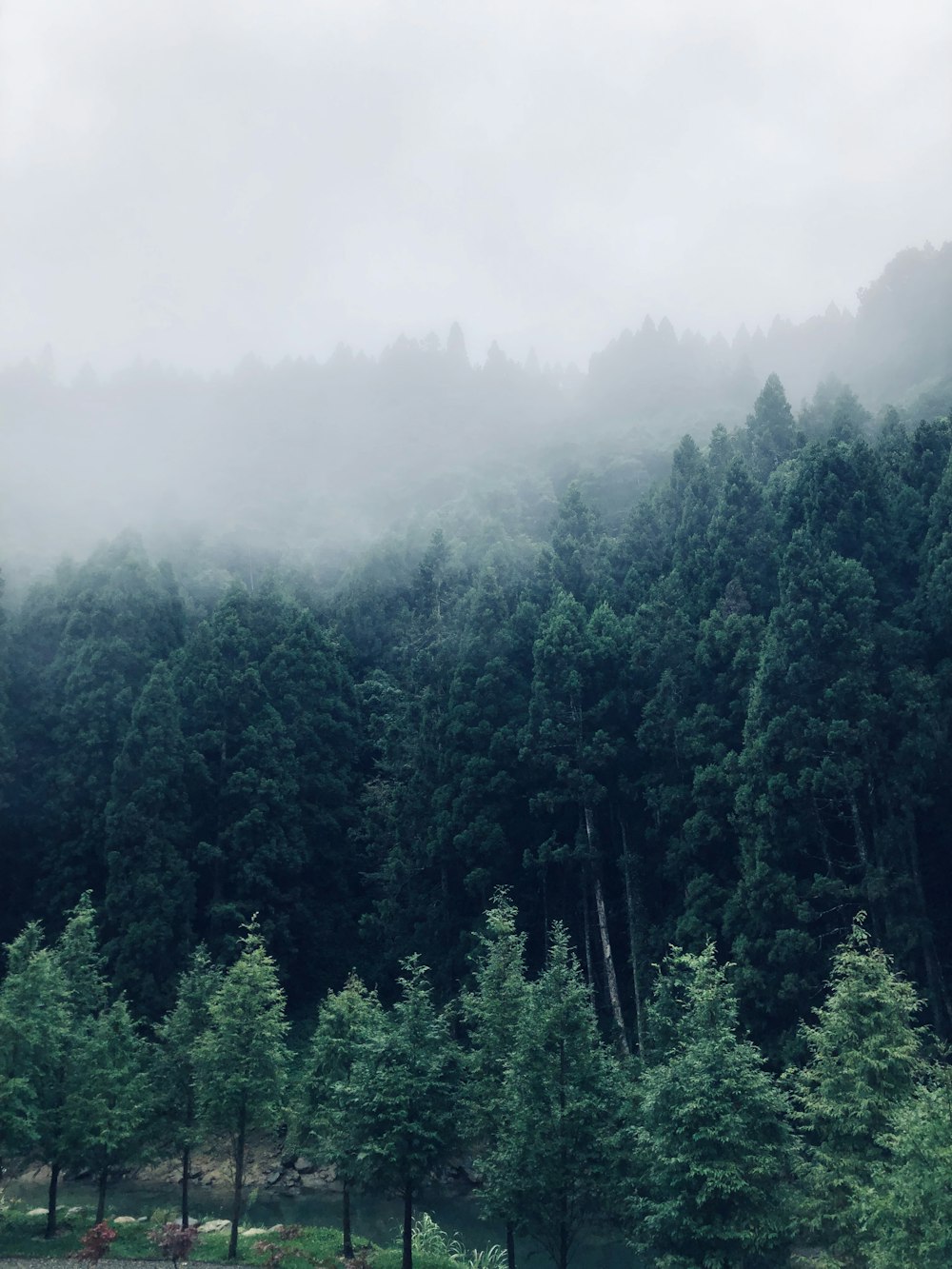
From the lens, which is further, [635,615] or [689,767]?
[635,615]

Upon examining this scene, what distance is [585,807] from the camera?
38.9 meters

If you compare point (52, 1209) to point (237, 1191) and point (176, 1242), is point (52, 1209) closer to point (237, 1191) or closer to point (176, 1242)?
point (237, 1191)

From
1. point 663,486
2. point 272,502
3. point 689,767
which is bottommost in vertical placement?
point 689,767

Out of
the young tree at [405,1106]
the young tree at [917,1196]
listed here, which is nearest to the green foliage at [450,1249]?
the young tree at [405,1106]

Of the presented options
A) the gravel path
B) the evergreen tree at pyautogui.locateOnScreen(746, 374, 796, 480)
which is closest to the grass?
the gravel path

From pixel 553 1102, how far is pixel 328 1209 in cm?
1624

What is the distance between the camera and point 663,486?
5428cm

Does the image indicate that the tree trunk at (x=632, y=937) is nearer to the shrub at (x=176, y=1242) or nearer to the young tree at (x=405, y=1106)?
the young tree at (x=405, y=1106)

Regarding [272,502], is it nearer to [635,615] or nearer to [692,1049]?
[635,615]

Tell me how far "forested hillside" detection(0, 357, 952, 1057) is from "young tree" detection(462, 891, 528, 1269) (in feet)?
28.1

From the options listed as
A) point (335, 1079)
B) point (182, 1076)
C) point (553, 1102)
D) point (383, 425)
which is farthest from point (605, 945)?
point (383, 425)

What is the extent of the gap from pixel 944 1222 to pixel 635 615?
99.1 feet

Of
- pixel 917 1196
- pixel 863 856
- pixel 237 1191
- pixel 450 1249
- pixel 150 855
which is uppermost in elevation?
→ pixel 150 855

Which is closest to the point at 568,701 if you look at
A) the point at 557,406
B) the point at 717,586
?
the point at 717,586
